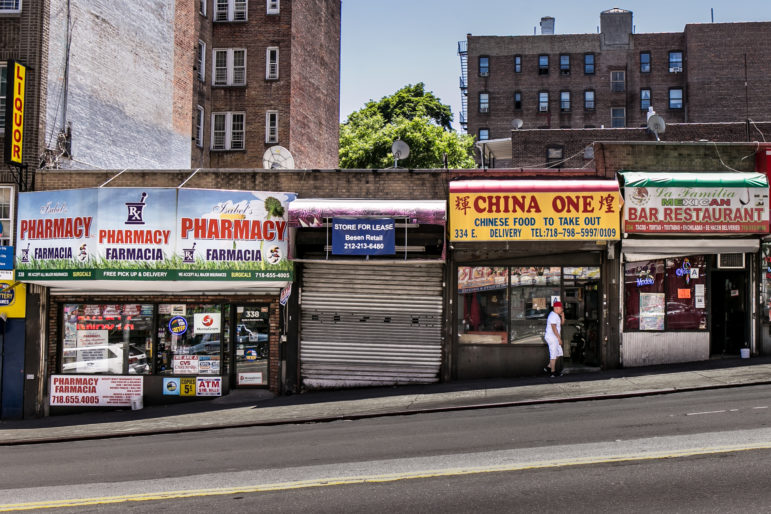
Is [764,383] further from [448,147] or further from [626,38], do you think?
[626,38]

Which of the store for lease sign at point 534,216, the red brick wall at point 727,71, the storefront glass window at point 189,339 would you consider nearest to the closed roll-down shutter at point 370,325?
the store for lease sign at point 534,216

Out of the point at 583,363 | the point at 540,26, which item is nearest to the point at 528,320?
the point at 583,363

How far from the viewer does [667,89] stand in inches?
2522

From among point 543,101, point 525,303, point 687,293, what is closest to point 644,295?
point 687,293

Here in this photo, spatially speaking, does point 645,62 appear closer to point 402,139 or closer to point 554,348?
point 402,139

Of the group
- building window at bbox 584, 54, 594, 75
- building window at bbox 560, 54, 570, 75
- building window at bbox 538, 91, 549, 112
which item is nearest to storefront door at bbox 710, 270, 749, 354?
building window at bbox 538, 91, 549, 112

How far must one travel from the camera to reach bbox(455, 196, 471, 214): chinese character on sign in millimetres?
18102

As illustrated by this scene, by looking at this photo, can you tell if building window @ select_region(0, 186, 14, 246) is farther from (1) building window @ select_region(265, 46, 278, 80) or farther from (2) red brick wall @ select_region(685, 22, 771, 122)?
(2) red brick wall @ select_region(685, 22, 771, 122)

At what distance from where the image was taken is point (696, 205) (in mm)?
17922

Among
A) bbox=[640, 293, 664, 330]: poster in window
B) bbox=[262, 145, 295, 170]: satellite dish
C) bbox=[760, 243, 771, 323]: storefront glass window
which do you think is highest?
bbox=[262, 145, 295, 170]: satellite dish

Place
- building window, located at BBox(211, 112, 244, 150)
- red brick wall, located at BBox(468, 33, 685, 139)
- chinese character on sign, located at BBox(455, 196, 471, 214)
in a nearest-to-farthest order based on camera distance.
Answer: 1. chinese character on sign, located at BBox(455, 196, 471, 214)
2. building window, located at BBox(211, 112, 244, 150)
3. red brick wall, located at BBox(468, 33, 685, 139)

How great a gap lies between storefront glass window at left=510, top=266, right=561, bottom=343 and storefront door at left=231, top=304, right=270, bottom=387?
6.18 metres

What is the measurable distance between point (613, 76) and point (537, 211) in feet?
171

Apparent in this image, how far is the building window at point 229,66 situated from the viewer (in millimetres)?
36469
